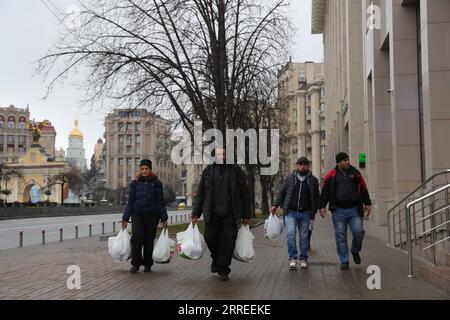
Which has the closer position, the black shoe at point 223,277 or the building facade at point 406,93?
the black shoe at point 223,277

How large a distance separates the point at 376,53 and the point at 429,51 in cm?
948

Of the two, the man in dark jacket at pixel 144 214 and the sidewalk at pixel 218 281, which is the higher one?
the man in dark jacket at pixel 144 214

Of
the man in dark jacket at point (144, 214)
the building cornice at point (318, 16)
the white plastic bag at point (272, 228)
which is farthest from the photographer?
the building cornice at point (318, 16)

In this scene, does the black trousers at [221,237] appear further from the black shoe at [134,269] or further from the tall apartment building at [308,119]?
the tall apartment building at [308,119]

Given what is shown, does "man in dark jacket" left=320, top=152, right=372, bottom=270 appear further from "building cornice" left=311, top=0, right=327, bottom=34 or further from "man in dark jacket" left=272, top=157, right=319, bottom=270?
"building cornice" left=311, top=0, right=327, bottom=34

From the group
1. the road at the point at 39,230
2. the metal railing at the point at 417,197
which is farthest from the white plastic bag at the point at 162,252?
the road at the point at 39,230

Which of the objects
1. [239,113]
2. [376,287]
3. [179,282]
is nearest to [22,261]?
[179,282]

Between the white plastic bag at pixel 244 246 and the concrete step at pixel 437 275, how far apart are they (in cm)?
251

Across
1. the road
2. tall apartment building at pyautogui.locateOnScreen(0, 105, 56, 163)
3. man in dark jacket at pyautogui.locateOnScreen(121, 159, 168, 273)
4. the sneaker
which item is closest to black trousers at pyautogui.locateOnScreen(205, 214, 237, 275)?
man in dark jacket at pyautogui.locateOnScreen(121, 159, 168, 273)

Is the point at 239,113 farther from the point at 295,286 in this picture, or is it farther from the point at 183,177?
the point at 183,177

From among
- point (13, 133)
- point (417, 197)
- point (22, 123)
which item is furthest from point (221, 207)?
point (22, 123)

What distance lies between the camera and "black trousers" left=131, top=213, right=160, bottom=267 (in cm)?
988

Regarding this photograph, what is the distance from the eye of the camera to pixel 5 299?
7438 mm

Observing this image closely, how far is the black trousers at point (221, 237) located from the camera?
8938 millimetres
